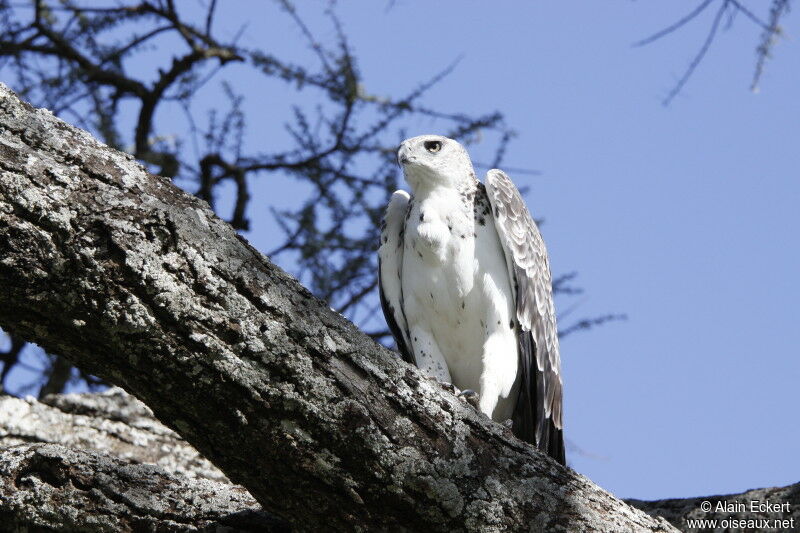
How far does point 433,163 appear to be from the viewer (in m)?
5.52

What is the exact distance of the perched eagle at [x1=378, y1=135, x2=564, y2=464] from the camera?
5246 millimetres

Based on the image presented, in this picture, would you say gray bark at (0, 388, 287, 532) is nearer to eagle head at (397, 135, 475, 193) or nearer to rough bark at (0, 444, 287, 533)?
rough bark at (0, 444, 287, 533)

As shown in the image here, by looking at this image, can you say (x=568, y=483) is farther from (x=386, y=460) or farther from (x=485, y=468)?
(x=386, y=460)

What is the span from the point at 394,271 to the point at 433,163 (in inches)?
25.3

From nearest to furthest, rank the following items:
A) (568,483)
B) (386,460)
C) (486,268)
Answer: (386,460) < (568,483) < (486,268)

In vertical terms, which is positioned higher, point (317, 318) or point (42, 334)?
point (317, 318)

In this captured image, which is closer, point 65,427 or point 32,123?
point 32,123

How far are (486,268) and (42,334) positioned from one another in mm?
2810

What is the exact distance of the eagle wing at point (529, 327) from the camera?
5273mm

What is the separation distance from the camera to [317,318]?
3.19m

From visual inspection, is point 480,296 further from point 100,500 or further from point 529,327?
point 100,500

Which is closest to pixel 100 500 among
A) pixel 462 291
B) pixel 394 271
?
pixel 462 291

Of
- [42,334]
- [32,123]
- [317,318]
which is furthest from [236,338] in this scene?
[32,123]

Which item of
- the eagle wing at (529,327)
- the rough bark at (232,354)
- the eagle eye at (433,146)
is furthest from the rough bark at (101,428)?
the rough bark at (232,354)
